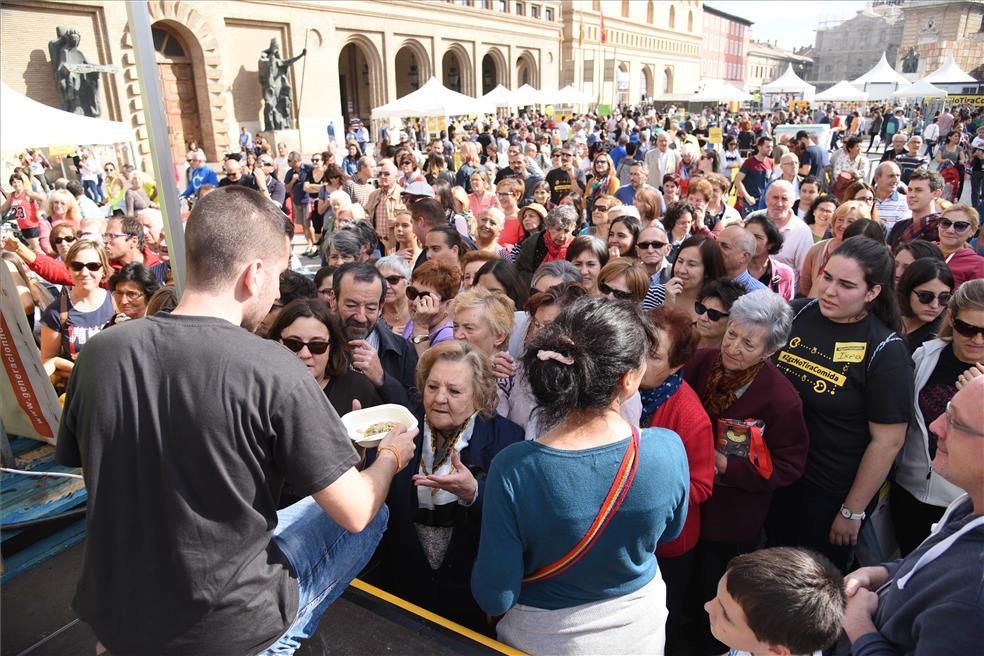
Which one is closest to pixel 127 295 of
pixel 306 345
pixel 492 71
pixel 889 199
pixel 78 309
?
pixel 78 309

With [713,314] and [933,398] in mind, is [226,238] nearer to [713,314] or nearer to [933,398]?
[713,314]

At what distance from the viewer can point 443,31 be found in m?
33.5

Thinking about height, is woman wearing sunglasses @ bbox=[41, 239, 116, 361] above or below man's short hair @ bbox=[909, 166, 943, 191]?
below

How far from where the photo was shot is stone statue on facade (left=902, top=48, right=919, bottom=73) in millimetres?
64875

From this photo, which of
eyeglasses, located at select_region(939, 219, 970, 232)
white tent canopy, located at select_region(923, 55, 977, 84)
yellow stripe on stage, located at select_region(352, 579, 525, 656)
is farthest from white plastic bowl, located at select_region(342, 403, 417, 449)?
white tent canopy, located at select_region(923, 55, 977, 84)

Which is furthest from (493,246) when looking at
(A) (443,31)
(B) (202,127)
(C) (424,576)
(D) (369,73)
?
(A) (443,31)

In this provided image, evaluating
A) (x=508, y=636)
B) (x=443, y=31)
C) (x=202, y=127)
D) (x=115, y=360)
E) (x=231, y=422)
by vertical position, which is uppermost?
(x=443, y=31)

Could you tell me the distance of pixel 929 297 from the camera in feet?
11.1

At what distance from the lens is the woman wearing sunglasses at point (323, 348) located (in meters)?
2.79

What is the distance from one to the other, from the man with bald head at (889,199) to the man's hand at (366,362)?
19.3 feet

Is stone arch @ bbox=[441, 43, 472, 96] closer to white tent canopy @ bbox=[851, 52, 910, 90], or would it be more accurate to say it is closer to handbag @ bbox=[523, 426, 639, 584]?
white tent canopy @ bbox=[851, 52, 910, 90]

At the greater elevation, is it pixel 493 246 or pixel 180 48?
pixel 180 48

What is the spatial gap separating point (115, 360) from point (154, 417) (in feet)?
0.50

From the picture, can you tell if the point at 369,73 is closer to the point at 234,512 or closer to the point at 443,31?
the point at 443,31
